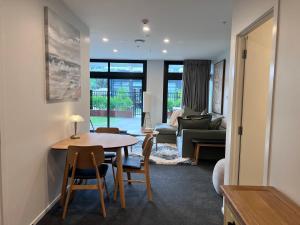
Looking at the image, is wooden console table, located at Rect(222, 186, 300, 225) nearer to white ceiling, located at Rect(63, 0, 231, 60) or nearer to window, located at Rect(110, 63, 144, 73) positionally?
white ceiling, located at Rect(63, 0, 231, 60)

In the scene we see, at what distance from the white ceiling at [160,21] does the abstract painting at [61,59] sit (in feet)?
1.25

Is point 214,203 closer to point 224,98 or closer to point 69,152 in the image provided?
point 69,152

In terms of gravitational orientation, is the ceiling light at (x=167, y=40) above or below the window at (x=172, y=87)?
above

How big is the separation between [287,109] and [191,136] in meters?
3.51

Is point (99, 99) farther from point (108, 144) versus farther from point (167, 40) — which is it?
point (108, 144)

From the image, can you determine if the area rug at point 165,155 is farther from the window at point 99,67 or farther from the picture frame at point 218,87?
the window at point 99,67

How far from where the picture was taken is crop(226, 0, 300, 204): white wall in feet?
4.42

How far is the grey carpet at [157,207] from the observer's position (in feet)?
8.49

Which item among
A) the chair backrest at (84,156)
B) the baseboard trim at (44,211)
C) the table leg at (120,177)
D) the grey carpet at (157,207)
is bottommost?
the grey carpet at (157,207)

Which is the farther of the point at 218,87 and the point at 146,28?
the point at 218,87

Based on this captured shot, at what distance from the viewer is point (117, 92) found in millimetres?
8141

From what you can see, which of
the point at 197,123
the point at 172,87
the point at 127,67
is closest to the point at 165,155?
the point at 197,123

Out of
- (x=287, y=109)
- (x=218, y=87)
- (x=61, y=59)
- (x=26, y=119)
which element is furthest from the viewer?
(x=218, y=87)

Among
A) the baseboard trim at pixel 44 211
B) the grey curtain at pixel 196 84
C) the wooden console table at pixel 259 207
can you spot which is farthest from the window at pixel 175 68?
the wooden console table at pixel 259 207
